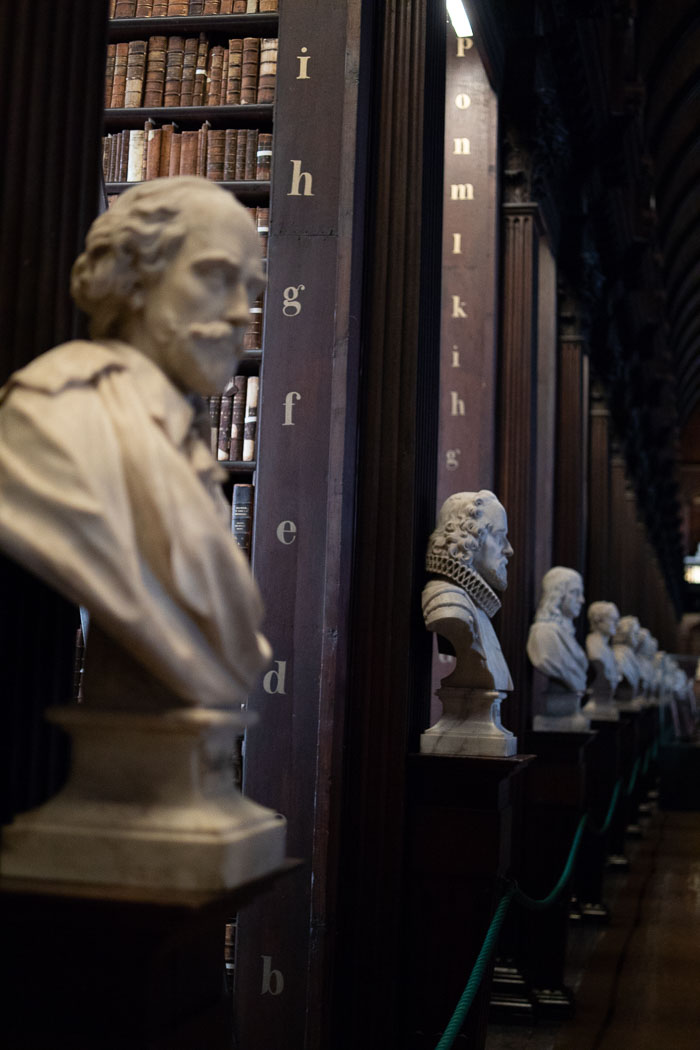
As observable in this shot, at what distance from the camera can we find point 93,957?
1619mm

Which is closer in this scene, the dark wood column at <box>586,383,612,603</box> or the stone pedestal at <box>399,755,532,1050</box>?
the stone pedestal at <box>399,755,532,1050</box>

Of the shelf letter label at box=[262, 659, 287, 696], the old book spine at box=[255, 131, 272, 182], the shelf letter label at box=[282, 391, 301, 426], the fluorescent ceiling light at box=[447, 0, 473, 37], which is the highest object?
the fluorescent ceiling light at box=[447, 0, 473, 37]

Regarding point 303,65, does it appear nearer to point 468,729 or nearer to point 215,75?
point 215,75

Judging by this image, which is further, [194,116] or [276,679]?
[194,116]

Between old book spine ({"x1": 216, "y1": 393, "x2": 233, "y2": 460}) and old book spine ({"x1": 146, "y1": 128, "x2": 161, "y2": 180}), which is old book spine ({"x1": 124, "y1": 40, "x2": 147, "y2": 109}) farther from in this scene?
old book spine ({"x1": 216, "y1": 393, "x2": 233, "y2": 460})

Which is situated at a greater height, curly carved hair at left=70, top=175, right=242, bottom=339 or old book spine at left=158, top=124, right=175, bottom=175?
old book spine at left=158, top=124, right=175, bottom=175

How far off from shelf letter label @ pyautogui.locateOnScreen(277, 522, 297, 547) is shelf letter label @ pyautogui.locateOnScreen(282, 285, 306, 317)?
645 millimetres

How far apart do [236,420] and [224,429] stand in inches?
2.0

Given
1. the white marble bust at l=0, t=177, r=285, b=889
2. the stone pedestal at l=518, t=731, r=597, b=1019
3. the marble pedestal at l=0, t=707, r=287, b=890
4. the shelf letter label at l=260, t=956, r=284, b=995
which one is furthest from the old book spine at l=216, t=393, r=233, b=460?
the marble pedestal at l=0, t=707, r=287, b=890

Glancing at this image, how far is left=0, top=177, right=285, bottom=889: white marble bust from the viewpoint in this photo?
5.35 ft

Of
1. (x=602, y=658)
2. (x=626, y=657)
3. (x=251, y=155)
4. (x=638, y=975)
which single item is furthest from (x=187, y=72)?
(x=626, y=657)

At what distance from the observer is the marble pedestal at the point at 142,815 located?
5.37ft

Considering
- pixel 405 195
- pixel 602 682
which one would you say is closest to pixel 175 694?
pixel 405 195

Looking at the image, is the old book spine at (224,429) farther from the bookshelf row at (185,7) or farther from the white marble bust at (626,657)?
the white marble bust at (626,657)
